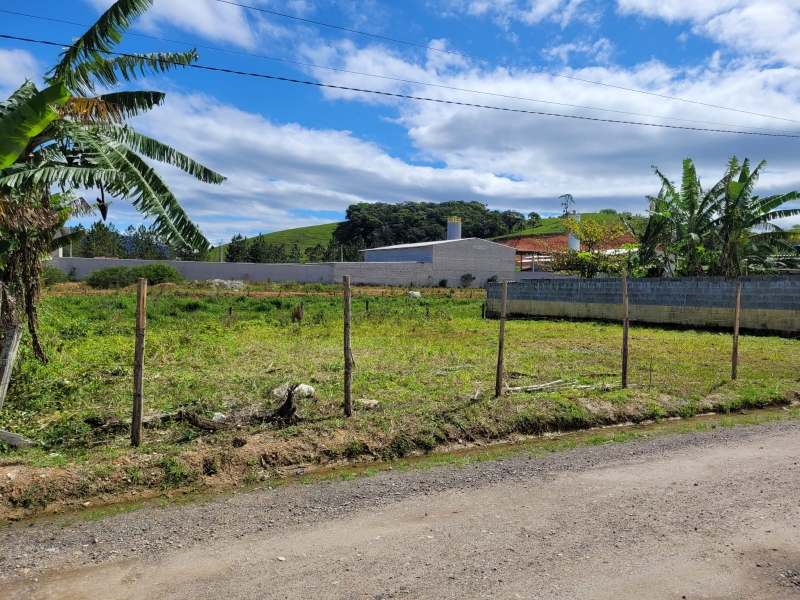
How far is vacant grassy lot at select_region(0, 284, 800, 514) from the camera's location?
17.8 ft

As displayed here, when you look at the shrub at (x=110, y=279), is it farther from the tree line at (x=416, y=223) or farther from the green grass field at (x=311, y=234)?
the green grass field at (x=311, y=234)

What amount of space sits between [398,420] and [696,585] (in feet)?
12.8

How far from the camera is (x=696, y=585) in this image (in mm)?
3283

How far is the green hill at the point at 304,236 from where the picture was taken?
106531 mm

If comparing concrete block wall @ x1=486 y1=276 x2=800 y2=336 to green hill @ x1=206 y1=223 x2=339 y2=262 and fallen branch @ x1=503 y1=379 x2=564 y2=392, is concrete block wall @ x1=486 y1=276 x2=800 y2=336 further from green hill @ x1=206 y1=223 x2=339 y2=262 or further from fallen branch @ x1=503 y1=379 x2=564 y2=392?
green hill @ x1=206 y1=223 x2=339 y2=262

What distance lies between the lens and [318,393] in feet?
27.1

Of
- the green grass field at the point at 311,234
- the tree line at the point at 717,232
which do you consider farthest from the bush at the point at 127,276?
the green grass field at the point at 311,234

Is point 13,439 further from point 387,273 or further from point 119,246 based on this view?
point 119,246

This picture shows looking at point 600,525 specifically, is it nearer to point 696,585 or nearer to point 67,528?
point 696,585

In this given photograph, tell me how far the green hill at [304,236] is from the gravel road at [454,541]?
100 meters

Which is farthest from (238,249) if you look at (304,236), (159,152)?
(159,152)

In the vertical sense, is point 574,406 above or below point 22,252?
below

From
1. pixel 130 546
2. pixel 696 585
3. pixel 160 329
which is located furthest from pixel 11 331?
pixel 160 329

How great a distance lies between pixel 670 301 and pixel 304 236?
323ft
